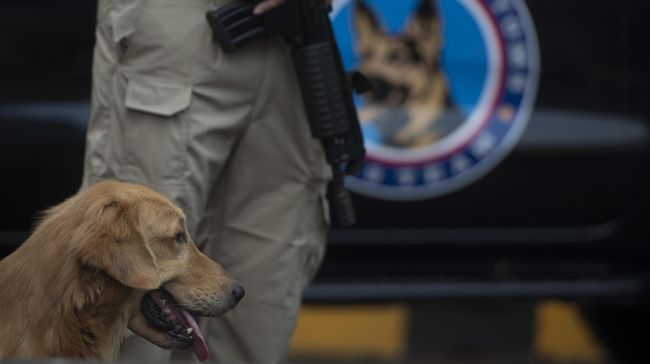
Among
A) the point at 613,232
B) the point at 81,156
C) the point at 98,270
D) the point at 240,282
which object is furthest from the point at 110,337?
the point at 613,232

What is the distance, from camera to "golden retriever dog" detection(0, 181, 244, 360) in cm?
278

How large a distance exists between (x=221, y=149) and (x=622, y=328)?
2.16 metres

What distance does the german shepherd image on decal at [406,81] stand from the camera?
426 cm

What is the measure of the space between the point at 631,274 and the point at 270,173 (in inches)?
63.6

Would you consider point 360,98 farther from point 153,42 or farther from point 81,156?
point 153,42

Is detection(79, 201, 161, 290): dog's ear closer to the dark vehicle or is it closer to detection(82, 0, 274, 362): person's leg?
detection(82, 0, 274, 362): person's leg

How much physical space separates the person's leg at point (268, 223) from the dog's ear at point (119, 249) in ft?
1.83

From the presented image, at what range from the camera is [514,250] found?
4.43 metres

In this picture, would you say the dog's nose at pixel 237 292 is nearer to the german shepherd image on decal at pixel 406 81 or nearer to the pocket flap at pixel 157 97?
Result: the pocket flap at pixel 157 97

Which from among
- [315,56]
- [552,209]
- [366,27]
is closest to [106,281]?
[315,56]

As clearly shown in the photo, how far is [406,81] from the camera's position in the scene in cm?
428

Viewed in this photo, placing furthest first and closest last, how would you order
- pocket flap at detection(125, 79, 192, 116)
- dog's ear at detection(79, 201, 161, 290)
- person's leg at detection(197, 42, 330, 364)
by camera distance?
person's leg at detection(197, 42, 330, 364) → pocket flap at detection(125, 79, 192, 116) → dog's ear at detection(79, 201, 161, 290)

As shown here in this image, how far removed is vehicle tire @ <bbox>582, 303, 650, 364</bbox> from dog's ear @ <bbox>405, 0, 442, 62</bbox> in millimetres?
1160

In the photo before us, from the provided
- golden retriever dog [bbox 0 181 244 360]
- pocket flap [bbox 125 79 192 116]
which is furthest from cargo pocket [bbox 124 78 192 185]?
golden retriever dog [bbox 0 181 244 360]
